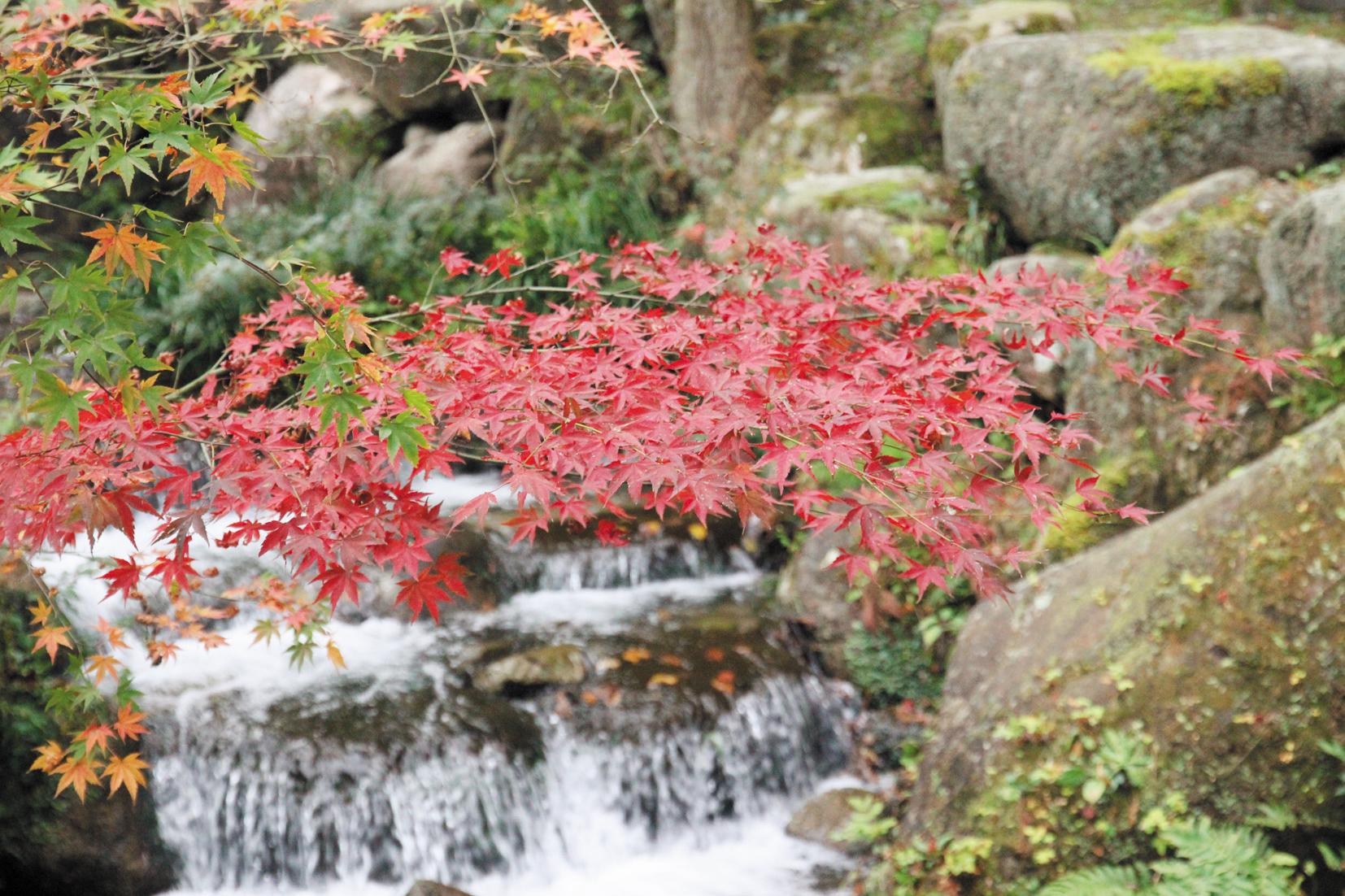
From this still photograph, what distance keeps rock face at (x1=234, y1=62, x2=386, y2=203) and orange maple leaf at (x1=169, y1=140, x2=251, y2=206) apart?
327 inches

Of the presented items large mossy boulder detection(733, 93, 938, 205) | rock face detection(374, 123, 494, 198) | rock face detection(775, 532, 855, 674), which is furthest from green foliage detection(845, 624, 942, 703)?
rock face detection(374, 123, 494, 198)

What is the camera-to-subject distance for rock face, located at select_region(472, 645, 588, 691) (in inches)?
201

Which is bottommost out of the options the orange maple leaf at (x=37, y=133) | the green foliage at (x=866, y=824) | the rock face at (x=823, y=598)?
the green foliage at (x=866, y=824)

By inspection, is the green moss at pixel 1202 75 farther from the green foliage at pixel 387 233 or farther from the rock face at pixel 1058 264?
the green foliage at pixel 387 233

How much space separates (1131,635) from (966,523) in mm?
2152

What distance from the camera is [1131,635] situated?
3.87 metres

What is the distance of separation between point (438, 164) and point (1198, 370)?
7.14 m

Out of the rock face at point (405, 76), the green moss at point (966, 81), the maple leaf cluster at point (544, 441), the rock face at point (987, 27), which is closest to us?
the maple leaf cluster at point (544, 441)

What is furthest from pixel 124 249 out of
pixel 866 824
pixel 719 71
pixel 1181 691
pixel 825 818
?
pixel 719 71

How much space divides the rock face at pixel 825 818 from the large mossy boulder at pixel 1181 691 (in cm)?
68

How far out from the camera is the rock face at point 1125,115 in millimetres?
5914

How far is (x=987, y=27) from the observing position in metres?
7.96

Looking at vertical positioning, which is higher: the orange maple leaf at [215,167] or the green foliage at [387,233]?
the orange maple leaf at [215,167]

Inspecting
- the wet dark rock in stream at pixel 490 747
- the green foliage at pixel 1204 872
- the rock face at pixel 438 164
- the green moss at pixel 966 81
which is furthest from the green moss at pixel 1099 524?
the rock face at pixel 438 164
